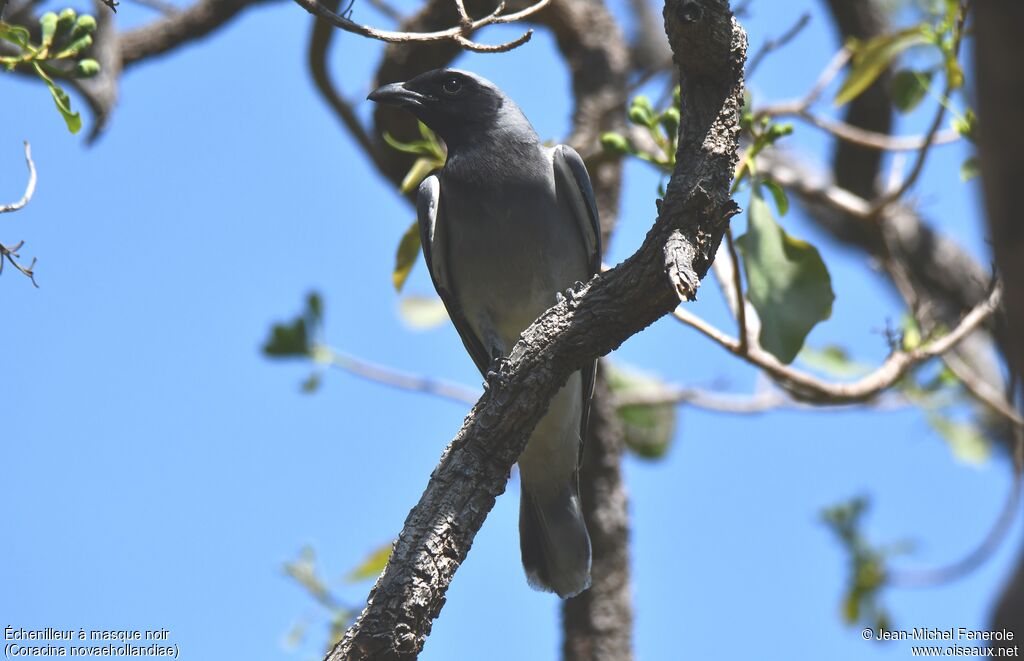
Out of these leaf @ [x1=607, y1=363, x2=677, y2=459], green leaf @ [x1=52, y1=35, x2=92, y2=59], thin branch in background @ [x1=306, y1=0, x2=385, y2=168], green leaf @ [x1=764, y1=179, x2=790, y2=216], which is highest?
thin branch in background @ [x1=306, y1=0, x2=385, y2=168]

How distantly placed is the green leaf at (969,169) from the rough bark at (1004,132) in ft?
16.6

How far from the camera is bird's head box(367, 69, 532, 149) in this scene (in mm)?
6242

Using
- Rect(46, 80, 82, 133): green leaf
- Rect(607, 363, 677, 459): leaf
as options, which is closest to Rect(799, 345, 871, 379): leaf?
Rect(607, 363, 677, 459): leaf

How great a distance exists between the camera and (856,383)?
5.57 meters

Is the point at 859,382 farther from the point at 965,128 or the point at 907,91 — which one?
the point at 907,91

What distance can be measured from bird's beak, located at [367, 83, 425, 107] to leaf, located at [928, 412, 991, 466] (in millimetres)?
5233

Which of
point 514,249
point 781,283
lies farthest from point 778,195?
point 514,249

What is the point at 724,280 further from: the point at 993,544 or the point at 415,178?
the point at 993,544

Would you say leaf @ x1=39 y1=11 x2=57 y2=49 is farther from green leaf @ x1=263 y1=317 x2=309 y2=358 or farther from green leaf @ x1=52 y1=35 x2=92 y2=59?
green leaf @ x1=263 y1=317 x2=309 y2=358

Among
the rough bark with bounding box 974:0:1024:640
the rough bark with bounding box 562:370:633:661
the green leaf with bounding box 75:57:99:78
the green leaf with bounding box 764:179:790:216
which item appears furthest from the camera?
the rough bark with bounding box 562:370:633:661

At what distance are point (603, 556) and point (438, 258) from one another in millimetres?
2471

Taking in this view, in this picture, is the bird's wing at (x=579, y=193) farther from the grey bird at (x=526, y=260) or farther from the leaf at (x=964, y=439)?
the leaf at (x=964, y=439)

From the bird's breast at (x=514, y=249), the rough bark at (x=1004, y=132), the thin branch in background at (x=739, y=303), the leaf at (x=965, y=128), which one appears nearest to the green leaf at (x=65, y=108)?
the bird's breast at (x=514, y=249)

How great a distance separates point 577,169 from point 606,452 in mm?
2258
